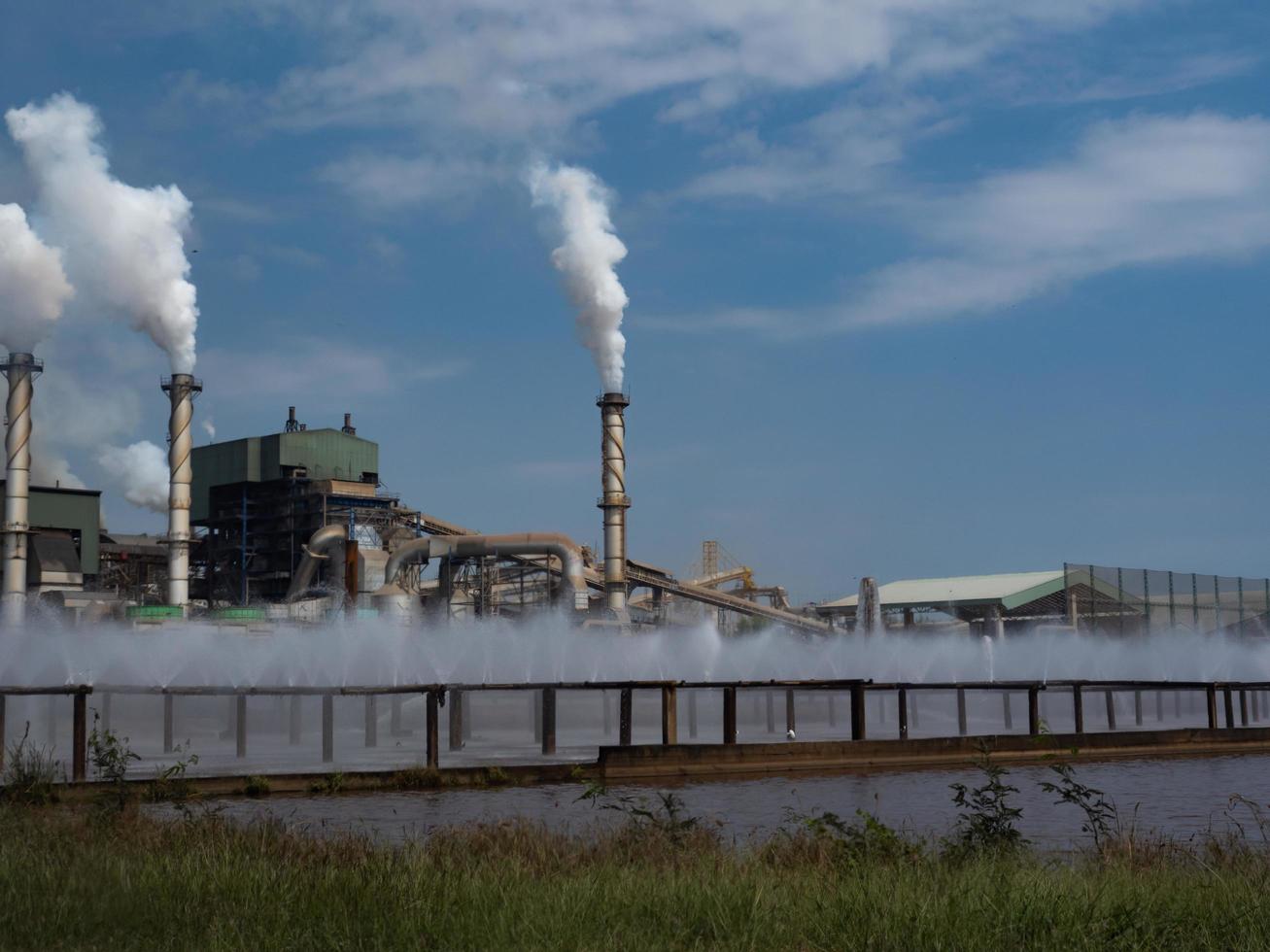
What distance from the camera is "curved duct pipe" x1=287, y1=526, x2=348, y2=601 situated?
298ft

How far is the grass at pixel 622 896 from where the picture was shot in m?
8.98

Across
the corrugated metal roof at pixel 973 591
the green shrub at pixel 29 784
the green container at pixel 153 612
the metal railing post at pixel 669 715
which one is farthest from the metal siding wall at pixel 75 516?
the green shrub at pixel 29 784

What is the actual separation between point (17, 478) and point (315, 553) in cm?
1858

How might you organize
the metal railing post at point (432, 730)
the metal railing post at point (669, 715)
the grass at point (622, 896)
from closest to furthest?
the grass at point (622, 896) < the metal railing post at point (432, 730) < the metal railing post at point (669, 715)

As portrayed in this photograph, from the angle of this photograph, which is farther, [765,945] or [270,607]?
[270,607]

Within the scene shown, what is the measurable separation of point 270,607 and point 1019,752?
6349 centimetres

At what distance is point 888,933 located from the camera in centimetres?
897

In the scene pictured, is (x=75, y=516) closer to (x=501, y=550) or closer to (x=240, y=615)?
(x=240, y=615)

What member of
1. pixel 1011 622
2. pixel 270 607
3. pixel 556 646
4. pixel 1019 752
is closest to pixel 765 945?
pixel 1019 752

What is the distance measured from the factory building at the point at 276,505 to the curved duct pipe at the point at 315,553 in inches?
121

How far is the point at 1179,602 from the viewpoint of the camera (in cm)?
7481

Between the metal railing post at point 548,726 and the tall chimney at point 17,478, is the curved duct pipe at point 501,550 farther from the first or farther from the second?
the metal railing post at point 548,726

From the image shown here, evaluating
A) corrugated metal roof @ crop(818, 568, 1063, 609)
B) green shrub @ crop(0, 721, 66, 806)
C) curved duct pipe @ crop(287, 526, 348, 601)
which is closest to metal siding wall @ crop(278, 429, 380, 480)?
curved duct pipe @ crop(287, 526, 348, 601)

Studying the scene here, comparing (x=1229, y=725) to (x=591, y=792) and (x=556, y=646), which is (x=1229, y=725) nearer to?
(x=591, y=792)
